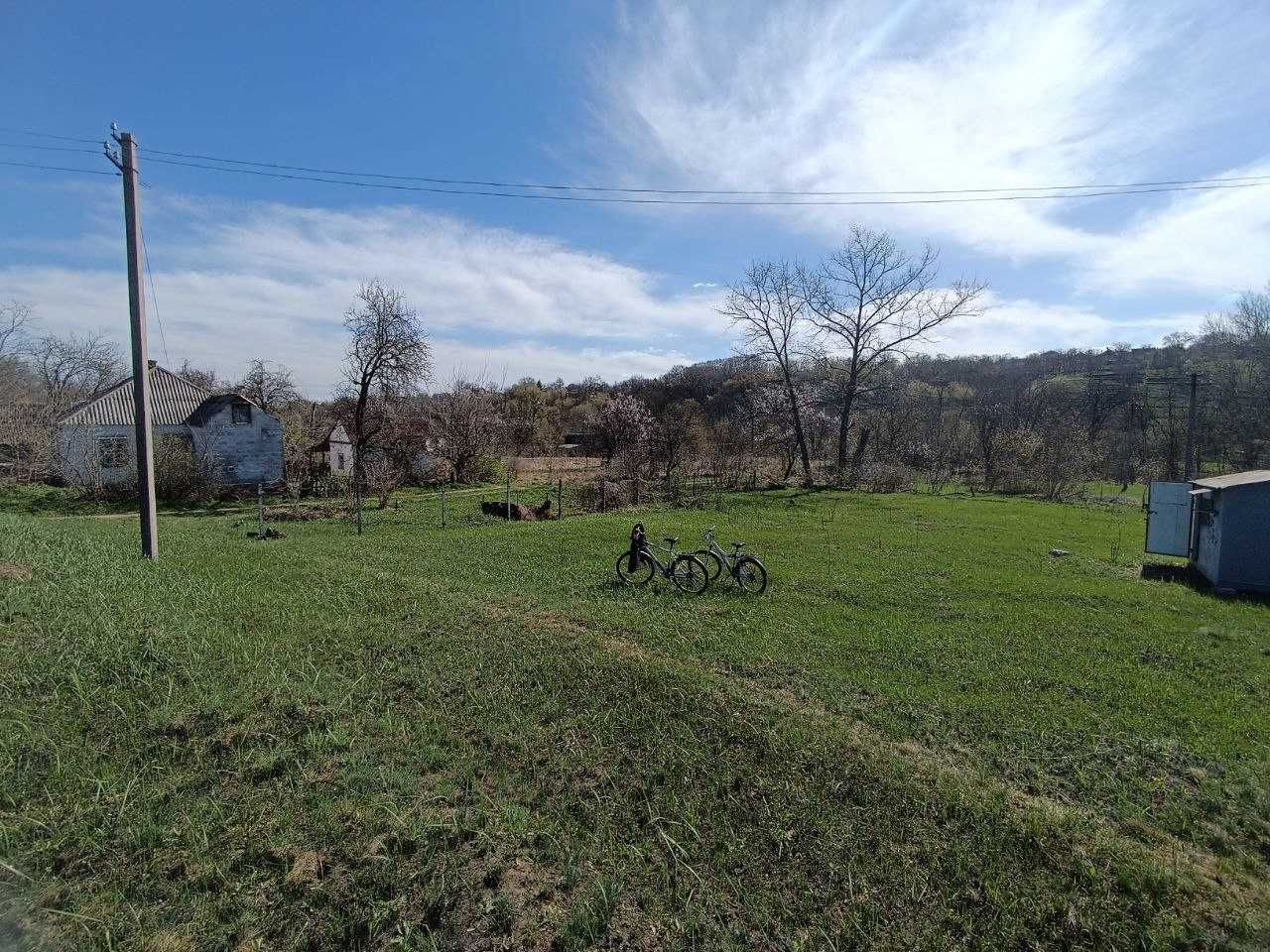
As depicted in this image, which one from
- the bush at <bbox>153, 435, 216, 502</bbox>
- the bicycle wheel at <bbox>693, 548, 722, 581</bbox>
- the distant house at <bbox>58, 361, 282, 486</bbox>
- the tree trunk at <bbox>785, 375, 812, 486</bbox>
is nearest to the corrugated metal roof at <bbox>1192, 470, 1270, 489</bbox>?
the bicycle wheel at <bbox>693, 548, 722, 581</bbox>

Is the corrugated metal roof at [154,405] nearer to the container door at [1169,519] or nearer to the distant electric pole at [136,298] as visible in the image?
the distant electric pole at [136,298]

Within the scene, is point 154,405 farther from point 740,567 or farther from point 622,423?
point 740,567

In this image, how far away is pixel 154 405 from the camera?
82.3ft

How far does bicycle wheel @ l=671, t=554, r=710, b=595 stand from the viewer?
8.57m

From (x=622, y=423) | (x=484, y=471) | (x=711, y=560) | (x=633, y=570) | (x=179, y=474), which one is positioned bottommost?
(x=633, y=570)

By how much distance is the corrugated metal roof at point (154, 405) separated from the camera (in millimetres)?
24109

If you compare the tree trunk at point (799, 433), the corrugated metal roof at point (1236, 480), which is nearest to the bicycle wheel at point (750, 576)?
the corrugated metal roof at point (1236, 480)

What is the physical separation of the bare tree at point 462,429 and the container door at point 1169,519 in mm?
24914

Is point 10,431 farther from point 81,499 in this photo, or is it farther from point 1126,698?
point 1126,698

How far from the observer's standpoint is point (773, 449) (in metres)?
31.1

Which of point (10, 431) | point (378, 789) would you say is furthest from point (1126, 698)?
point (10, 431)

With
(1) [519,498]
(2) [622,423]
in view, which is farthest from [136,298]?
(2) [622,423]

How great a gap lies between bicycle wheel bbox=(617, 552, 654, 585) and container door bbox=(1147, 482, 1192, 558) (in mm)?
9912

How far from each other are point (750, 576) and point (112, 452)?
26.8 m
